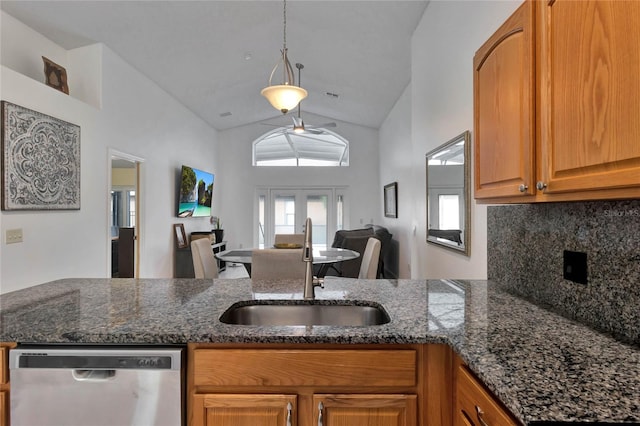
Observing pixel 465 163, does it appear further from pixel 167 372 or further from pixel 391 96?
pixel 391 96

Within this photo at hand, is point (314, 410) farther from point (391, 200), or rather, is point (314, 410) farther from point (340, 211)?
point (340, 211)

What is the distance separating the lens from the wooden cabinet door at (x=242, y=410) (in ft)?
3.49

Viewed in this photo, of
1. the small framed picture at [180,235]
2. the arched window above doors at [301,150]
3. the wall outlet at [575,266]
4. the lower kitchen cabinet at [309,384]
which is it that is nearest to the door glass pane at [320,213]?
the arched window above doors at [301,150]

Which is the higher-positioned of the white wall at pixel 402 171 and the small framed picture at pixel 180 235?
the white wall at pixel 402 171

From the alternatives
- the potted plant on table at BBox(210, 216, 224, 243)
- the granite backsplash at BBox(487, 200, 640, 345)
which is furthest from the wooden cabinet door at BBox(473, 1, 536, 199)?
the potted plant on table at BBox(210, 216, 224, 243)

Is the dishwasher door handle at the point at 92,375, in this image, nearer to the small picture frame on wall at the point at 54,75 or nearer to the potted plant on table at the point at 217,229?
the small picture frame on wall at the point at 54,75

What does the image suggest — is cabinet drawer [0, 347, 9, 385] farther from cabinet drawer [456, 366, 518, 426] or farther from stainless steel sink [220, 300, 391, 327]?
cabinet drawer [456, 366, 518, 426]

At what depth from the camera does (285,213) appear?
26.4 ft

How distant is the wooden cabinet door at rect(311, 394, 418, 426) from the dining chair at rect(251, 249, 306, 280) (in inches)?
53.3

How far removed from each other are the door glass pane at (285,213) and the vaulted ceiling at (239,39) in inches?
105

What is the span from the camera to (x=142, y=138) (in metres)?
4.56

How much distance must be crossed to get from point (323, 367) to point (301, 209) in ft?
22.9

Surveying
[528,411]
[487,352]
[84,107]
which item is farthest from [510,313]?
[84,107]

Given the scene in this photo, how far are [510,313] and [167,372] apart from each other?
1193 millimetres
